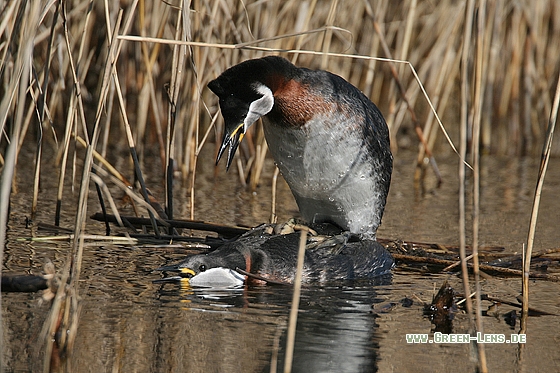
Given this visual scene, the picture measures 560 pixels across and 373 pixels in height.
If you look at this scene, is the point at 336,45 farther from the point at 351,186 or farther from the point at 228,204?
the point at 351,186

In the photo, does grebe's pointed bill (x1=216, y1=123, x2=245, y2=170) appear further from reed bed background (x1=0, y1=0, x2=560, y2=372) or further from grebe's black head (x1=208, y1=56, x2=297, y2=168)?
reed bed background (x1=0, y1=0, x2=560, y2=372)

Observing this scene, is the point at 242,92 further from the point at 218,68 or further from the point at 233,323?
the point at 218,68

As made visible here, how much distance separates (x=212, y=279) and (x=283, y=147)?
1.16 meters

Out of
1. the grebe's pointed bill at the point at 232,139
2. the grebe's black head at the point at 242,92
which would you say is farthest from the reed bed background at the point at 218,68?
the grebe's pointed bill at the point at 232,139

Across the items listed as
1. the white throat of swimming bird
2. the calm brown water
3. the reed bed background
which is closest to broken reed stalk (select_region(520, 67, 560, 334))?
the calm brown water

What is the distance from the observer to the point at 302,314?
4.50 metres

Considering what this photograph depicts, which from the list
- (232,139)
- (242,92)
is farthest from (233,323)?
(242,92)

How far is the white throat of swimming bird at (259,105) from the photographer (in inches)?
205

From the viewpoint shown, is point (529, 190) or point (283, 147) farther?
point (529, 190)

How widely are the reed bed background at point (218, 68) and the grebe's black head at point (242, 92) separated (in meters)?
0.21

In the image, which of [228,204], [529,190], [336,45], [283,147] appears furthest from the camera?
[336,45]

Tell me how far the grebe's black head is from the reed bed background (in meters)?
0.21

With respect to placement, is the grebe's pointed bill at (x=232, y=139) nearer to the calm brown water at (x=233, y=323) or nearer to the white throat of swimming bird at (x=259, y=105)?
the white throat of swimming bird at (x=259, y=105)

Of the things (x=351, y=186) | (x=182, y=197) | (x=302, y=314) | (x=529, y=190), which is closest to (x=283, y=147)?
(x=351, y=186)
